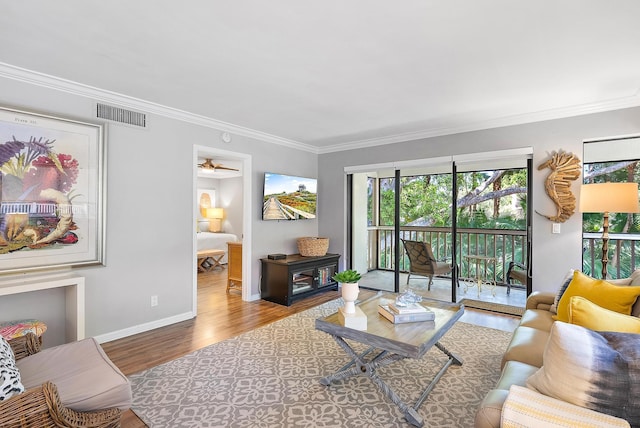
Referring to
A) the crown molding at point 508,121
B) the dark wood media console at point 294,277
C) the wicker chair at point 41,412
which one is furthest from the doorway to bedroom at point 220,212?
the wicker chair at point 41,412

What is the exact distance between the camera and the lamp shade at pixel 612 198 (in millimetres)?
2756

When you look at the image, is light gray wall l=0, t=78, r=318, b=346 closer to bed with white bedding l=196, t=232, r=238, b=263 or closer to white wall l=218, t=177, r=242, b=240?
bed with white bedding l=196, t=232, r=238, b=263

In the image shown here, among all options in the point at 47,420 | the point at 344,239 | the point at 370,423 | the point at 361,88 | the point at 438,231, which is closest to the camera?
the point at 47,420

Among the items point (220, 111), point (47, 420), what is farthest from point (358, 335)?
point (220, 111)

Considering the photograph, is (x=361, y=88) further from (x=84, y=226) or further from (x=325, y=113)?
(x=84, y=226)

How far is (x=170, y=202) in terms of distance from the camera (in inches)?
143

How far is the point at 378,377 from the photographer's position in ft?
7.04

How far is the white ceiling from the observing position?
1836 mm

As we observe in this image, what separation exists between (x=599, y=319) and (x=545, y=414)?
0.66 m

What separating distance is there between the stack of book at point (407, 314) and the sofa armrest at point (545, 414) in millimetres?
1131

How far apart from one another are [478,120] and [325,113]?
192 cm

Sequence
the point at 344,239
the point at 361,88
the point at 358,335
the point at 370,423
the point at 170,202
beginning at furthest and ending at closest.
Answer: the point at 344,239 < the point at 170,202 < the point at 361,88 < the point at 358,335 < the point at 370,423

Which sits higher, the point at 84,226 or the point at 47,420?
the point at 84,226

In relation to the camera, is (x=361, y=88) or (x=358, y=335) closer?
(x=358, y=335)
